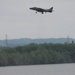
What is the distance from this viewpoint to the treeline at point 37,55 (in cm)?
11356

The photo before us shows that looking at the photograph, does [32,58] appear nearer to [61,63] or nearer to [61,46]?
[61,63]

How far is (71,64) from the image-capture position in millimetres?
119312

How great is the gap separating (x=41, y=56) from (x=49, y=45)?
1429 cm

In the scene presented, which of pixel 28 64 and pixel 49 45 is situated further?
pixel 49 45

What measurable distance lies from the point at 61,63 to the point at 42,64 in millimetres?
3982

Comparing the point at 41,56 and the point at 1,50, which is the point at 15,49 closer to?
the point at 1,50

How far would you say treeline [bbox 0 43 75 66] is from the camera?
11356cm

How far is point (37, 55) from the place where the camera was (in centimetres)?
11538

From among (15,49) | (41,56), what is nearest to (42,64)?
(41,56)

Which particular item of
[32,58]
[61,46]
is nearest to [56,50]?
[61,46]

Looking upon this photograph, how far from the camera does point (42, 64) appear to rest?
381ft

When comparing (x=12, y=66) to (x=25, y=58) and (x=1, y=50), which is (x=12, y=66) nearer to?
(x=25, y=58)

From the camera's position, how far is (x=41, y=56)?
116 m

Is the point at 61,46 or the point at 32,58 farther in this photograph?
the point at 61,46
